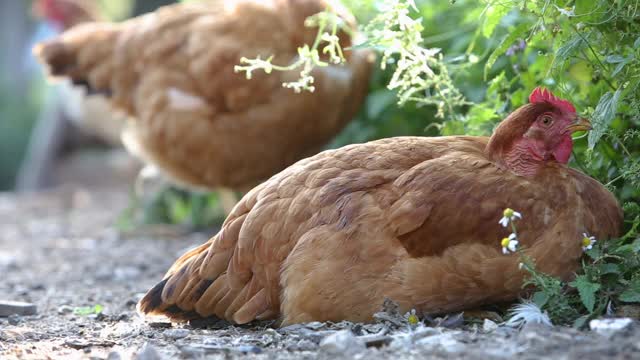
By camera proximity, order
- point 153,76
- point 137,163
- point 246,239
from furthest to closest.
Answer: point 137,163
point 153,76
point 246,239

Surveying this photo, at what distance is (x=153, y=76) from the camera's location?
561 cm

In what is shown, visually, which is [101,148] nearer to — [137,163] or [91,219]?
[137,163]

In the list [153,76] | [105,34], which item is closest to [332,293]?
[153,76]

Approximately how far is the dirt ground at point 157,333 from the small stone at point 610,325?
2 cm

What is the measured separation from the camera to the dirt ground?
233 centimetres

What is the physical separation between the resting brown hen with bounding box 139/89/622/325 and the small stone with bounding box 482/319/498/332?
71mm

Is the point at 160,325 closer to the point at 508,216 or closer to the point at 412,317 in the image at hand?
the point at 412,317

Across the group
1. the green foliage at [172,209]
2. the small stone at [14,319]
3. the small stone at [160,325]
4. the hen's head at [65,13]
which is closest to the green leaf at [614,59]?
the small stone at [160,325]

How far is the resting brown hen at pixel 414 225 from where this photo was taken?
9.02ft

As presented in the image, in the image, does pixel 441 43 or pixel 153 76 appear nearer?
pixel 441 43

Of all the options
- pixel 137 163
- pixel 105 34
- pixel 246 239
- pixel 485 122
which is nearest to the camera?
pixel 246 239

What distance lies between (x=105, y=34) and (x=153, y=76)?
0.71 m

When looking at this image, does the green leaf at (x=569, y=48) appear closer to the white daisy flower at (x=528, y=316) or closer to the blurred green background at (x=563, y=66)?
the blurred green background at (x=563, y=66)

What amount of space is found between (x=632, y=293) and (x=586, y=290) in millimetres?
151
